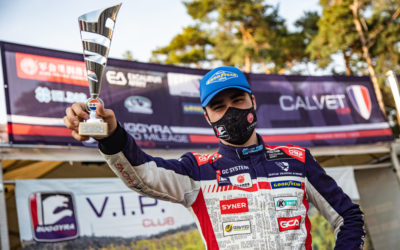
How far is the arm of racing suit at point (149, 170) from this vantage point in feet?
5.65

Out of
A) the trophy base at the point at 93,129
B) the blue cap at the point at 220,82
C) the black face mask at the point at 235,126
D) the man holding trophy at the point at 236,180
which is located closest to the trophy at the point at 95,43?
the man holding trophy at the point at 236,180

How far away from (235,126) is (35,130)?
14.3ft

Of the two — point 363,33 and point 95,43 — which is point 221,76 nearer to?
point 95,43

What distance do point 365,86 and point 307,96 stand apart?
1.56m

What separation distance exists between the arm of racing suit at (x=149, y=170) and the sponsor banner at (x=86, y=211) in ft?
13.5

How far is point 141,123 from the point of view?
687 centimetres

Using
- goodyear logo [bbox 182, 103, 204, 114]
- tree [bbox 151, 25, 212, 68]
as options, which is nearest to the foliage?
tree [bbox 151, 25, 212, 68]

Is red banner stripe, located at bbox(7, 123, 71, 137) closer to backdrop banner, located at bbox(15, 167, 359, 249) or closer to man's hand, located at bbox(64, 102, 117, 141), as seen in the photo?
backdrop banner, located at bbox(15, 167, 359, 249)

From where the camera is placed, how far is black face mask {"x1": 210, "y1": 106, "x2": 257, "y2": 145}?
227cm

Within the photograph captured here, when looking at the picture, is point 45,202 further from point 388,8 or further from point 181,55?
point 388,8

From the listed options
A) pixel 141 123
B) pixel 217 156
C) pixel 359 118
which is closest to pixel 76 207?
pixel 141 123

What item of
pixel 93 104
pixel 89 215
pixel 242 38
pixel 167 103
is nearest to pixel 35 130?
pixel 89 215

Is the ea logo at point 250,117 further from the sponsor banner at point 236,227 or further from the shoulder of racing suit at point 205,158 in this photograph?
the sponsor banner at point 236,227

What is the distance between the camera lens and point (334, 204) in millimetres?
2242
